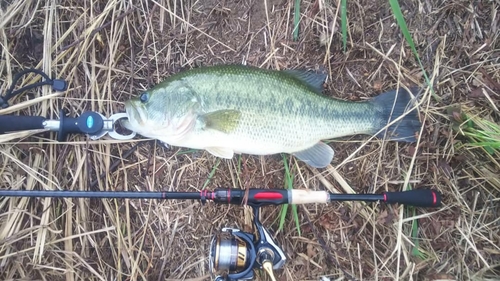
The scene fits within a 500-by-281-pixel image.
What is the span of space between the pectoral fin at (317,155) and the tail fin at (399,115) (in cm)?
42

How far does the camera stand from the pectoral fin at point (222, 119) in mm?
3068

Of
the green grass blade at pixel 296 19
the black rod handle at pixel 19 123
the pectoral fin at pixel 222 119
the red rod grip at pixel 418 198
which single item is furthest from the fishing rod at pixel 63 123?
the red rod grip at pixel 418 198

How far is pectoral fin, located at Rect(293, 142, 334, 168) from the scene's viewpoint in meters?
3.30

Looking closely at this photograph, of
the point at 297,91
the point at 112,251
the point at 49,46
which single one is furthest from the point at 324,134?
the point at 49,46

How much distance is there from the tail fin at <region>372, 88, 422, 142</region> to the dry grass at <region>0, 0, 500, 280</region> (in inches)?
4.3

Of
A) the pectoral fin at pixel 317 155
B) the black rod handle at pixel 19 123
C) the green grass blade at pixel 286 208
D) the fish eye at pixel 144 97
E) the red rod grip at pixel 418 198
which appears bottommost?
the red rod grip at pixel 418 198

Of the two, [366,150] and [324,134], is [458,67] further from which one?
[324,134]

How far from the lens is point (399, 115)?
11.0ft

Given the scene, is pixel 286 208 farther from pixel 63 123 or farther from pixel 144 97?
pixel 63 123

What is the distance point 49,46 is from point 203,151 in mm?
1419

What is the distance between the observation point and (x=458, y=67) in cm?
350

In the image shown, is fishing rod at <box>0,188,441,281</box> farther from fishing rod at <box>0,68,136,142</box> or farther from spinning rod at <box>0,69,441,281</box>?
fishing rod at <box>0,68,136,142</box>

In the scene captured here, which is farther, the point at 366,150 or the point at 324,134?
the point at 366,150

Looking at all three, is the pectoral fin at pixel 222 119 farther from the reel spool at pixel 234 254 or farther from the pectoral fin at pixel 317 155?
the reel spool at pixel 234 254
